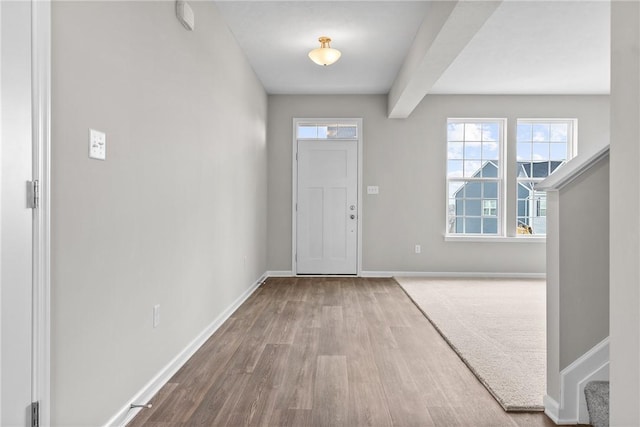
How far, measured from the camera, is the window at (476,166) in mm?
6137

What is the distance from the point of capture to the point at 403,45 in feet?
13.9

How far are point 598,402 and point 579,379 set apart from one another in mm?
118

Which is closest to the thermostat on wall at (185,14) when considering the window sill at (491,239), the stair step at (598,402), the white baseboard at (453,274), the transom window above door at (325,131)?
the stair step at (598,402)

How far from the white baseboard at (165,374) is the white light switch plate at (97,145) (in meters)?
1.12

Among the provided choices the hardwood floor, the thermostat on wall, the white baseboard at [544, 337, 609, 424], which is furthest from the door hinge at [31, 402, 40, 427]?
the thermostat on wall

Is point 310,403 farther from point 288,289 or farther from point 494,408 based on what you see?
point 288,289

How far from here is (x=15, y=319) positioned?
1275 millimetres

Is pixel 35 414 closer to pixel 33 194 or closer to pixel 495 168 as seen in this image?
pixel 33 194

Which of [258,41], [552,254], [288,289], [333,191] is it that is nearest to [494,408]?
[552,254]

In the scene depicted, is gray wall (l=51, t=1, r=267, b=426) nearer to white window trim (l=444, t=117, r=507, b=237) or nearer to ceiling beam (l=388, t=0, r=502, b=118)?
ceiling beam (l=388, t=0, r=502, b=118)

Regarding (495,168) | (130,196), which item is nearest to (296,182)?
(495,168)

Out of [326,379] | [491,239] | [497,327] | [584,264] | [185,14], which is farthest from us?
[491,239]

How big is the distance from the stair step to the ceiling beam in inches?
85.7
